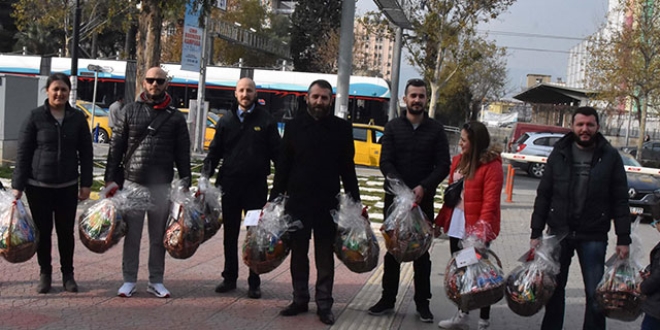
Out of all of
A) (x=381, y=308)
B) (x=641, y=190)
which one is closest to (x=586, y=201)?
(x=381, y=308)

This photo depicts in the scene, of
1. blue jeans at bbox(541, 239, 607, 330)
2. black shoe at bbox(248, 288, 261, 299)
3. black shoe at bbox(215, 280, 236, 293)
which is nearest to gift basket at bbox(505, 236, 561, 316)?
blue jeans at bbox(541, 239, 607, 330)

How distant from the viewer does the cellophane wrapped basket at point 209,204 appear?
6.36 metres

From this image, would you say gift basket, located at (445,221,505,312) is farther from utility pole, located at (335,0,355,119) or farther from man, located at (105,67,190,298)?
utility pole, located at (335,0,355,119)

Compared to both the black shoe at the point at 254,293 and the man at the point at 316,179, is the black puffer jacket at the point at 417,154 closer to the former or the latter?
the man at the point at 316,179

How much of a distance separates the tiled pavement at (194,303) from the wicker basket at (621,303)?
48.4 inches

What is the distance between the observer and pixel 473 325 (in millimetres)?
6227

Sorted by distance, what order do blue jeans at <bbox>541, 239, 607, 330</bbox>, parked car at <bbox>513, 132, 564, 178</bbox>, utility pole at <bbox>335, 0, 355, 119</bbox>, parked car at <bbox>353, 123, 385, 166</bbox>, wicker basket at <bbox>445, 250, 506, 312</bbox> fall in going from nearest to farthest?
1. blue jeans at <bbox>541, 239, 607, 330</bbox>
2. wicker basket at <bbox>445, 250, 506, 312</bbox>
3. utility pole at <bbox>335, 0, 355, 119</bbox>
4. parked car at <bbox>353, 123, 385, 166</bbox>
5. parked car at <bbox>513, 132, 564, 178</bbox>

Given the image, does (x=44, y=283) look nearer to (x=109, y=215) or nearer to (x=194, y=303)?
(x=109, y=215)

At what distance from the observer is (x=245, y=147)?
21.1ft

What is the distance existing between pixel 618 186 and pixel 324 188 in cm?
227

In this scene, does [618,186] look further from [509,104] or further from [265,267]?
[509,104]

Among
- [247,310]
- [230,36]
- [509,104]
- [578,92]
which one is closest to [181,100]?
[230,36]

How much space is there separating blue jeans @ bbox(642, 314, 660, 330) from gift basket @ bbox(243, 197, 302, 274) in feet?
8.90

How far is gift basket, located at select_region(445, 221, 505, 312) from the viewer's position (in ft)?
17.8
